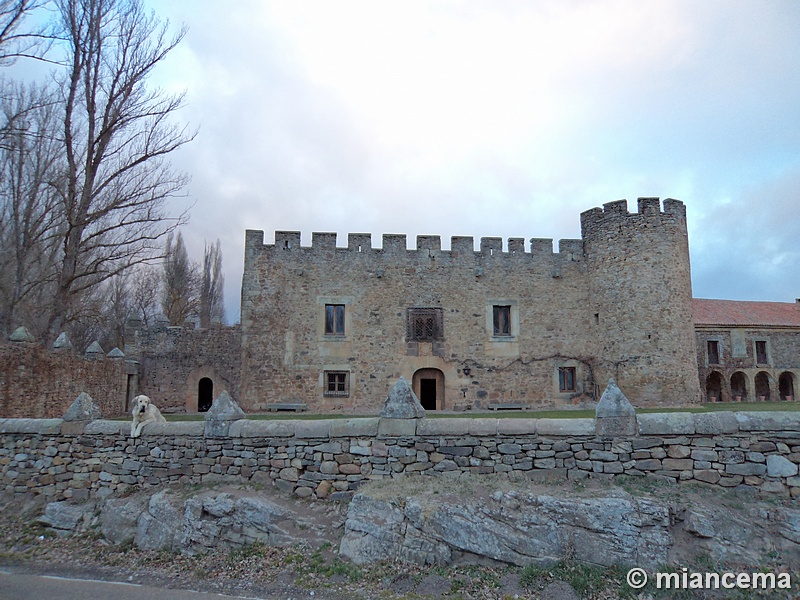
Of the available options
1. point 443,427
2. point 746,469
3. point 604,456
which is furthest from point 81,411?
point 746,469

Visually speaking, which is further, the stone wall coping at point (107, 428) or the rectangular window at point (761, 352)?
the rectangular window at point (761, 352)

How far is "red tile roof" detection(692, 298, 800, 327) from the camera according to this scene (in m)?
26.0

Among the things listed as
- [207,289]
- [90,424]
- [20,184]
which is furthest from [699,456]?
[207,289]

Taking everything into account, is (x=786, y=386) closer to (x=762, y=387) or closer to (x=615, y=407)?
(x=762, y=387)

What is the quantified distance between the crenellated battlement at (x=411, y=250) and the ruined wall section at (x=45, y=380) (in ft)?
21.7

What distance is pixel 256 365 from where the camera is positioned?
18406mm

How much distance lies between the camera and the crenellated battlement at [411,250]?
1898 cm

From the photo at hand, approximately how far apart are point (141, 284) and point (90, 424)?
88.8 ft

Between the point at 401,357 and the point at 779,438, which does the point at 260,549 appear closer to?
the point at 779,438

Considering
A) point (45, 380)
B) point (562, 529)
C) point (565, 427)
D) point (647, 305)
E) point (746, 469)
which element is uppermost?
point (647, 305)

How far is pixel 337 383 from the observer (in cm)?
1877

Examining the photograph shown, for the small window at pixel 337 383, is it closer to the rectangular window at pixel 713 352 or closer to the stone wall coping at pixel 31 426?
the stone wall coping at pixel 31 426

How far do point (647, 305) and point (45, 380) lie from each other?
19059 mm

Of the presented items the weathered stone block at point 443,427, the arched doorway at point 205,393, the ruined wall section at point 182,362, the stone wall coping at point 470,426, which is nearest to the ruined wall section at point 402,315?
the ruined wall section at point 182,362
